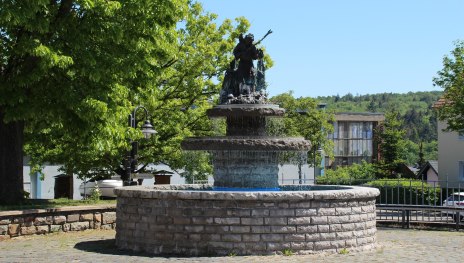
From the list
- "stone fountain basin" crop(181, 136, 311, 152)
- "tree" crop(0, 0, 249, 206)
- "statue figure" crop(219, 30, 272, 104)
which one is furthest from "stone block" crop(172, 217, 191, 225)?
"tree" crop(0, 0, 249, 206)

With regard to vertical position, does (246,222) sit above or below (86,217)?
above

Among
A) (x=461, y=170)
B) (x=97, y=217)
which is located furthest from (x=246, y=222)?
(x=461, y=170)

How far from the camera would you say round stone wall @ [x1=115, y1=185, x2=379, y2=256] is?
12.3 metres

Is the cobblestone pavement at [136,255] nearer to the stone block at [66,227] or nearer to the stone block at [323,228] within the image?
the stone block at [66,227]

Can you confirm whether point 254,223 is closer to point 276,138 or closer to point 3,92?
point 276,138

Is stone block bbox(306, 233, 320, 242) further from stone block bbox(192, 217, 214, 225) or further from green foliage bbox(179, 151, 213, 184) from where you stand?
green foliage bbox(179, 151, 213, 184)

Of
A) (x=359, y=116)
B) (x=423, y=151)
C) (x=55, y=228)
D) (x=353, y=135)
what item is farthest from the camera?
(x=423, y=151)

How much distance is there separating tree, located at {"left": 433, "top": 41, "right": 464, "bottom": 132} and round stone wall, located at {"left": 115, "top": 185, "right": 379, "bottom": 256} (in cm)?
2003

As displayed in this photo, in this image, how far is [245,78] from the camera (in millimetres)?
15641

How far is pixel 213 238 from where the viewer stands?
12.4 metres

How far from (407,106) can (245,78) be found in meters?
169

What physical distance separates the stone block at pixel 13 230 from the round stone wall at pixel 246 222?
11.5 feet

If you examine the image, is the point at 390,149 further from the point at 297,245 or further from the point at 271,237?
the point at 271,237

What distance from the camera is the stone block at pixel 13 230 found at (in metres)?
15.1
